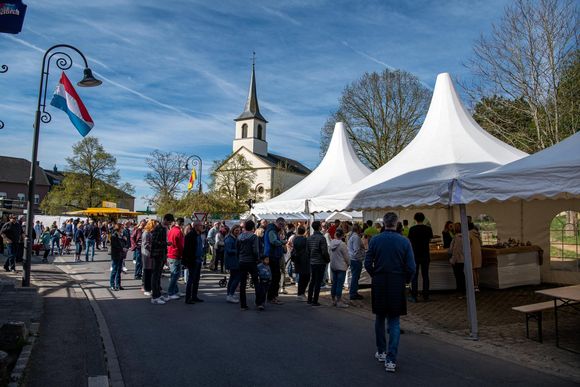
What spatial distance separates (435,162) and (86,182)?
5403cm

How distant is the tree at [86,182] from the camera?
54094 mm

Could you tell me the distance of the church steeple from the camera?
253 ft

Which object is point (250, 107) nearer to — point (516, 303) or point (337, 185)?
point (337, 185)

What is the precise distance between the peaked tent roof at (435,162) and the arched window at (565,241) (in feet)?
10.4

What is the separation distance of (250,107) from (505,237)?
67.9 m

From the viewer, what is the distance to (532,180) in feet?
21.2

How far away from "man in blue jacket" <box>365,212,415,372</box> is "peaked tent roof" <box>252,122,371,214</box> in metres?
7.71

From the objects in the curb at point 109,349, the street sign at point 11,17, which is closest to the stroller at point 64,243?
the curb at point 109,349

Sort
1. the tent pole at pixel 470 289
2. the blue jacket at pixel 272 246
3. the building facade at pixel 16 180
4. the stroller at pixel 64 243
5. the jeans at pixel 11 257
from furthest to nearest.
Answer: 1. the building facade at pixel 16 180
2. the stroller at pixel 64 243
3. the jeans at pixel 11 257
4. the blue jacket at pixel 272 246
5. the tent pole at pixel 470 289

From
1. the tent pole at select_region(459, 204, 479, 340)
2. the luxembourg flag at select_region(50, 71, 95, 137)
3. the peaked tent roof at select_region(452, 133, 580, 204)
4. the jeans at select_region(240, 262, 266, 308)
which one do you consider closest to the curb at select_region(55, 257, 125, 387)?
the jeans at select_region(240, 262, 266, 308)

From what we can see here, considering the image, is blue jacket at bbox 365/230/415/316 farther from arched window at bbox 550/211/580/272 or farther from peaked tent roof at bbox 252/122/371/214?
arched window at bbox 550/211/580/272

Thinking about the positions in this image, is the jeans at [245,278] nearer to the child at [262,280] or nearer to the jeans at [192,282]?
the child at [262,280]

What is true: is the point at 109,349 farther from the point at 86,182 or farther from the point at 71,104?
the point at 86,182

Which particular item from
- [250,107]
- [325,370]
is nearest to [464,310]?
[325,370]
